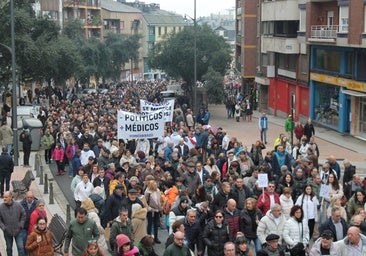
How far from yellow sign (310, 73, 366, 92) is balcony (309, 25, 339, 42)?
2055mm

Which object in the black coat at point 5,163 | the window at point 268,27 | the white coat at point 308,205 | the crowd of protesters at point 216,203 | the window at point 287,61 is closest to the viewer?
the crowd of protesters at point 216,203

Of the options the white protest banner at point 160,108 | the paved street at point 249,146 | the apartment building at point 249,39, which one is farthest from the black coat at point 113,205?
the apartment building at point 249,39

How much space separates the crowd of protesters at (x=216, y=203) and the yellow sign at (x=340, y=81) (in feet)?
46.6

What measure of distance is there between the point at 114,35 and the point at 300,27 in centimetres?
4579

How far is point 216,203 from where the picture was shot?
1390 cm

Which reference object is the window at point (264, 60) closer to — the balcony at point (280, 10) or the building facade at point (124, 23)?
the balcony at point (280, 10)

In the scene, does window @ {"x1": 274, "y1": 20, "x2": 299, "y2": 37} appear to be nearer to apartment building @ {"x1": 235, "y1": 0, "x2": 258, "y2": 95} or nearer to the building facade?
apartment building @ {"x1": 235, "y1": 0, "x2": 258, "y2": 95}

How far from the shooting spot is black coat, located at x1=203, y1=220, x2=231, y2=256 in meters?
11.7

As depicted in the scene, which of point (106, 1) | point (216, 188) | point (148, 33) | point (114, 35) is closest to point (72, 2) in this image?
point (114, 35)

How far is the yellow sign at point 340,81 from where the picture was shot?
117 feet

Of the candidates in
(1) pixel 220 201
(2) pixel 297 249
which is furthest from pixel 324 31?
(2) pixel 297 249

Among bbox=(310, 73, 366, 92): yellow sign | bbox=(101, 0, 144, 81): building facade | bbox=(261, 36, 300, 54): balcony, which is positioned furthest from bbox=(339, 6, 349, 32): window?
bbox=(101, 0, 144, 81): building facade

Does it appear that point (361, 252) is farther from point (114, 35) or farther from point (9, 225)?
point (114, 35)

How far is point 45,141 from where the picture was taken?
26.3 m
